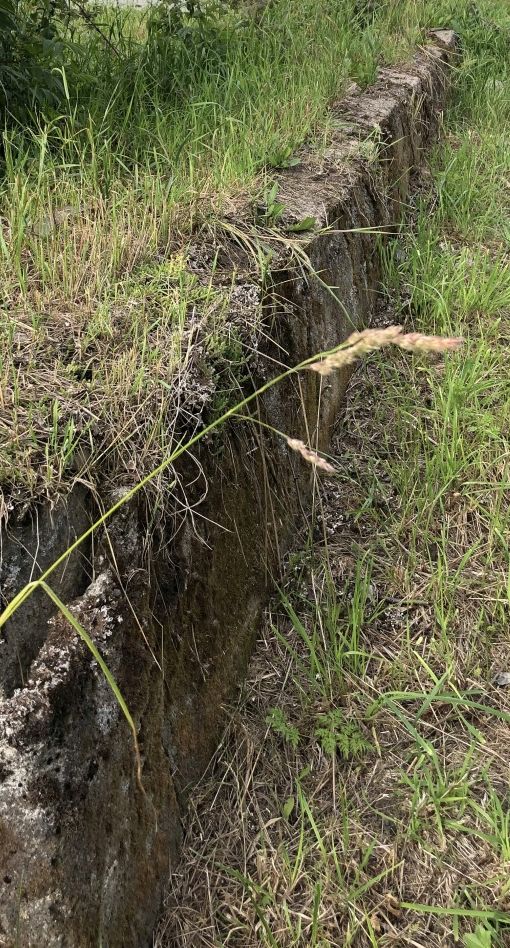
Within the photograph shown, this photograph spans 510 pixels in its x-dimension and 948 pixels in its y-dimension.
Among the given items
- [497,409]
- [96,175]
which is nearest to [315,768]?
[497,409]

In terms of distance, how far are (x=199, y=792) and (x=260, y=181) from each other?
1891 millimetres

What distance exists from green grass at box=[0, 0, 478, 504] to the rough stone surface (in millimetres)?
153

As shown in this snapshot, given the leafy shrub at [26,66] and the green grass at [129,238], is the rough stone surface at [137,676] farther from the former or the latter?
the leafy shrub at [26,66]

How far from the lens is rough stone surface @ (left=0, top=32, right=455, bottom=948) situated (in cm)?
115

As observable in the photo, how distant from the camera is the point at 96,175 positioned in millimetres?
2041

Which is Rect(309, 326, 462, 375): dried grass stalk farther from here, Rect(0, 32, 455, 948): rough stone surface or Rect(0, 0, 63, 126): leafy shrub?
Rect(0, 0, 63, 126): leafy shrub

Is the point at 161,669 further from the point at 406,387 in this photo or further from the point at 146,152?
the point at 146,152

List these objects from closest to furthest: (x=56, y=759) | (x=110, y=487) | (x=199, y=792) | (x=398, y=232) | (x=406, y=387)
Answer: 1. (x=56, y=759)
2. (x=110, y=487)
3. (x=199, y=792)
4. (x=406, y=387)
5. (x=398, y=232)

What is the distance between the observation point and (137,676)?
4.42 feet

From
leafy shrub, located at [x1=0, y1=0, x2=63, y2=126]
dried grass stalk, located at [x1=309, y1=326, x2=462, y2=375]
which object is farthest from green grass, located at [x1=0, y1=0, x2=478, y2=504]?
dried grass stalk, located at [x1=309, y1=326, x2=462, y2=375]

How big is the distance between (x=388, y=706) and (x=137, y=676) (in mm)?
693

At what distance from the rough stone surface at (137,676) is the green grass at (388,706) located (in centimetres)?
12

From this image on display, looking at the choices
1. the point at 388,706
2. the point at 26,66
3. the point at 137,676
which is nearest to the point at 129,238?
the point at 26,66

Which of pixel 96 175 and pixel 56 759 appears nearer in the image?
pixel 56 759
